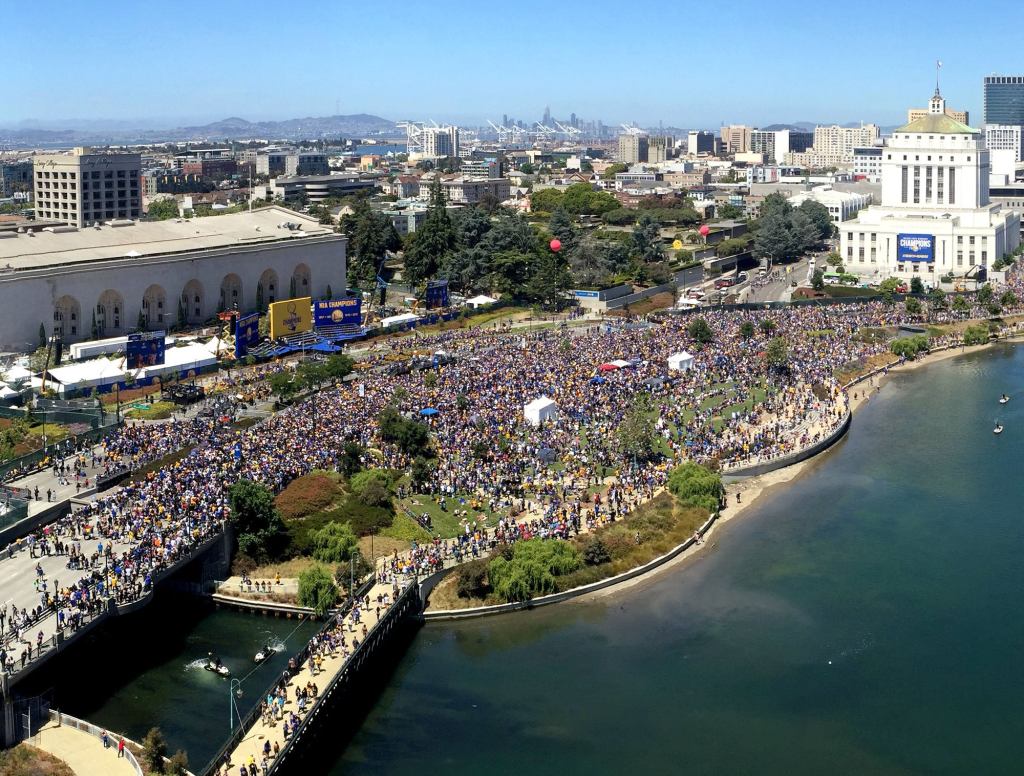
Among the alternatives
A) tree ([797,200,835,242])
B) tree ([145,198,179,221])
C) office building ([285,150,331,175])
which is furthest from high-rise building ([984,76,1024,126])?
tree ([145,198,179,221])

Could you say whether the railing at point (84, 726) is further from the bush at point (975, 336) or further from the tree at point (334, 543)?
the bush at point (975, 336)

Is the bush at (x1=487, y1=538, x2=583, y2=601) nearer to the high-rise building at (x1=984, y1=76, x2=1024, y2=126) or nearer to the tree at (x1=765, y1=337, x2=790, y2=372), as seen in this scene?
the tree at (x1=765, y1=337, x2=790, y2=372)

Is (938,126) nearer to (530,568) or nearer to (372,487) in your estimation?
(372,487)

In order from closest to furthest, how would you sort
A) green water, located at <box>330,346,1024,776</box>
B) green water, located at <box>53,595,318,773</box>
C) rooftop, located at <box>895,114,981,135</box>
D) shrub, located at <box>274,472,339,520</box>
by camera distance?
green water, located at <box>330,346,1024,776</box>
green water, located at <box>53,595,318,773</box>
shrub, located at <box>274,472,339,520</box>
rooftop, located at <box>895,114,981,135</box>

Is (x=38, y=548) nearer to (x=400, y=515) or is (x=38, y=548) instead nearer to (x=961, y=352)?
(x=400, y=515)

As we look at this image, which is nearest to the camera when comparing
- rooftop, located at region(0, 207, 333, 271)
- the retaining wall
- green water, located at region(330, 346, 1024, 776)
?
green water, located at region(330, 346, 1024, 776)

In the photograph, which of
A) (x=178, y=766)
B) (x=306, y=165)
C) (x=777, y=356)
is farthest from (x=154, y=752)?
(x=306, y=165)

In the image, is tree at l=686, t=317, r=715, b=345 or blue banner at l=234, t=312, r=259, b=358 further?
tree at l=686, t=317, r=715, b=345
